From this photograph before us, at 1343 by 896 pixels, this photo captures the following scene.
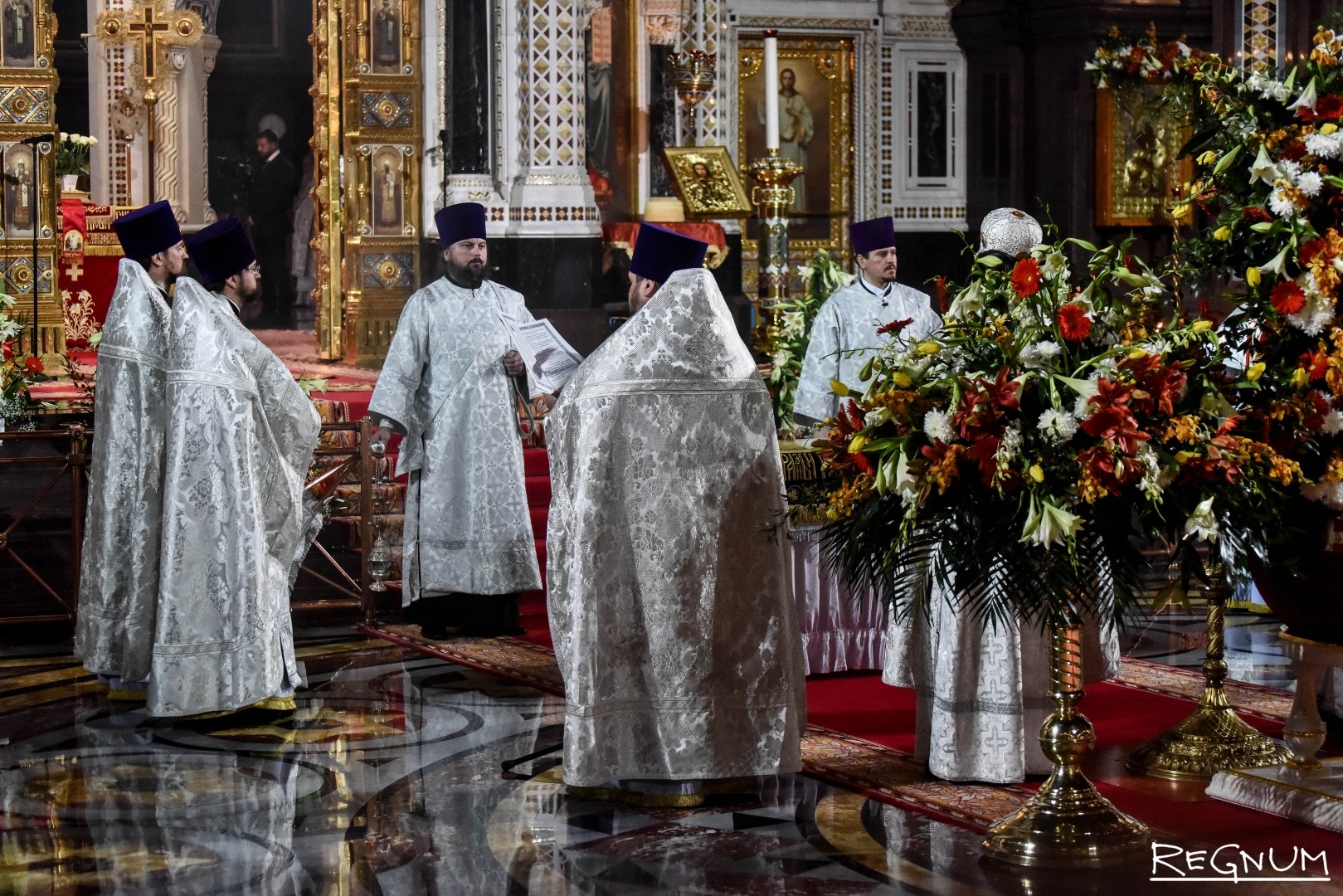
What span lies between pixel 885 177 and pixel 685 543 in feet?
32.7

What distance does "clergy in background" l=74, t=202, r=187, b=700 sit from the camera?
6844 millimetres

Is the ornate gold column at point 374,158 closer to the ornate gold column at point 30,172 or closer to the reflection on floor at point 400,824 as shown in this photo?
the ornate gold column at point 30,172

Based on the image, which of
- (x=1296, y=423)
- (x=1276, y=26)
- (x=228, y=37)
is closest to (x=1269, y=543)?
(x=1296, y=423)

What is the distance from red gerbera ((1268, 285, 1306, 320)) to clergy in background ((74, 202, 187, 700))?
13.3ft

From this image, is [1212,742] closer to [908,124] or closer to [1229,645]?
[1229,645]

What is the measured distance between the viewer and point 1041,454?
14.6 ft

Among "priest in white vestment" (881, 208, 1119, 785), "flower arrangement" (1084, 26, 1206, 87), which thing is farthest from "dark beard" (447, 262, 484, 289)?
"priest in white vestment" (881, 208, 1119, 785)

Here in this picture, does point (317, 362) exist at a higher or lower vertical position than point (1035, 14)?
lower

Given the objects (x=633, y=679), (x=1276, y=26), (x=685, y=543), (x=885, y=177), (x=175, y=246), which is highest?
(x=1276, y=26)

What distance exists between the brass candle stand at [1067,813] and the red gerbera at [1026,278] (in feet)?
2.94

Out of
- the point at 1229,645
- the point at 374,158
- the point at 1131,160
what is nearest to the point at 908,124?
the point at 1131,160

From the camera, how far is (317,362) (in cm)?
1385

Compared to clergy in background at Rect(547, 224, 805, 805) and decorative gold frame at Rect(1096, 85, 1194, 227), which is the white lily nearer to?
clergy in background at Rect(547, 224, 805, 805)

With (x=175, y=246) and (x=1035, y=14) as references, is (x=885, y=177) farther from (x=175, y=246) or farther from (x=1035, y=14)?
(x=175, y=246)
